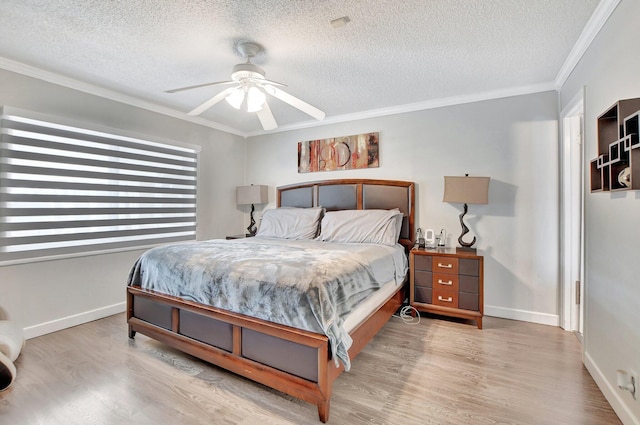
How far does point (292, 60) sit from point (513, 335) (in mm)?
3236

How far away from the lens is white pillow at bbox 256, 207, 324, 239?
Result: 3.73 m

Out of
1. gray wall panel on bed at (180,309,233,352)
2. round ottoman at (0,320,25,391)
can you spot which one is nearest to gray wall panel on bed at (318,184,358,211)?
gray wall panel on bed at (180,309,233,352)

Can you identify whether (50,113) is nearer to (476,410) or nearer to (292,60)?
(292,60)

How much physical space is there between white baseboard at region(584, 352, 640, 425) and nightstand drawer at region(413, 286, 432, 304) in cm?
128

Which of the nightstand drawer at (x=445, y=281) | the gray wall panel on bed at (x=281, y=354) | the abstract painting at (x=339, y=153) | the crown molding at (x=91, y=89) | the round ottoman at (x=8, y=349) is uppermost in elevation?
the crown molding at (x=91, y=89)

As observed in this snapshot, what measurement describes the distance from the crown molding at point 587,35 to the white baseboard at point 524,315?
2331 mm

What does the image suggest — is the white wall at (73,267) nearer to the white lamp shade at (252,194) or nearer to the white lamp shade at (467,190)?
the white lamp shade at (252,194)

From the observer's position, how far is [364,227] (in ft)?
11.0

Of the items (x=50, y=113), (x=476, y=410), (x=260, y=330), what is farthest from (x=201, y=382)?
(x=50, y=113)

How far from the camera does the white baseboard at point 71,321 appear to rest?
8.97 feet

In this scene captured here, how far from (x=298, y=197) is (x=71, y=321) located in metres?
2.94

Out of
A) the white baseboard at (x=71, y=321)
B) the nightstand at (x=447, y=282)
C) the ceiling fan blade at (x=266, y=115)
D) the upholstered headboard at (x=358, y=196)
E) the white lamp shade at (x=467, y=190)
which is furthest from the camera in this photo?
the upholstered headboard at (x=358, y=196)

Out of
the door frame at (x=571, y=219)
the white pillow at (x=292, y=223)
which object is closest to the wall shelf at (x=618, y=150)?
the door frame at (x=571, y=219)

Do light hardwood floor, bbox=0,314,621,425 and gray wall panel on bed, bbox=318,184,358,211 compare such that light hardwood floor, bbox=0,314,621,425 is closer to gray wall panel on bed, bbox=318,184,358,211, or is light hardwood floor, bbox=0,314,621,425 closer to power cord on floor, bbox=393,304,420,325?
power cord on floor, bbox=393,304,420,325
